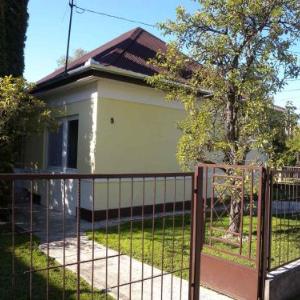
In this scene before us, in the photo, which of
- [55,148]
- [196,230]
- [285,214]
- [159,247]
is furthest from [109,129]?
[196,230]

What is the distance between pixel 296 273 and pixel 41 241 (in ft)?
13.8

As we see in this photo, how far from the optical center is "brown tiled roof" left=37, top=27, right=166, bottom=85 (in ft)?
32.4

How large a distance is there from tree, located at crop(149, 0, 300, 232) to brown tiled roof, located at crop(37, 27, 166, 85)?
275cm

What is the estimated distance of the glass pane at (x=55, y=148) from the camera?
10.9 meters

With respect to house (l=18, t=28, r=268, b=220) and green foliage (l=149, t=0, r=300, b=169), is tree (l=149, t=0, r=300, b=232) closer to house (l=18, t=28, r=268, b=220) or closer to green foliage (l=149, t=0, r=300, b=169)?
green foliage (l=149, t=0, r=300, b=169)

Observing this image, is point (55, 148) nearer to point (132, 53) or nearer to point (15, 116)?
point (15, 116)

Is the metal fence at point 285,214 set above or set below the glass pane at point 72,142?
below

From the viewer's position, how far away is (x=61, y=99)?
10664 mm

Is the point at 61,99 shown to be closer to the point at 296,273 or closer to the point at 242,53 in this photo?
the point at 242,53

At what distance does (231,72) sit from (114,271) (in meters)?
3.57

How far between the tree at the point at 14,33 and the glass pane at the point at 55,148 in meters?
1.88

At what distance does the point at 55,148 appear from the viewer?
36.7 ft

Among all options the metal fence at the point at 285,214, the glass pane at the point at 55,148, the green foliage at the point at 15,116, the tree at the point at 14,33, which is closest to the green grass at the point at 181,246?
the metal fence at the point at 285,214

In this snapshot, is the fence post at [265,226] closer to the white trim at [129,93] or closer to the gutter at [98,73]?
the gutter at [98,73]
